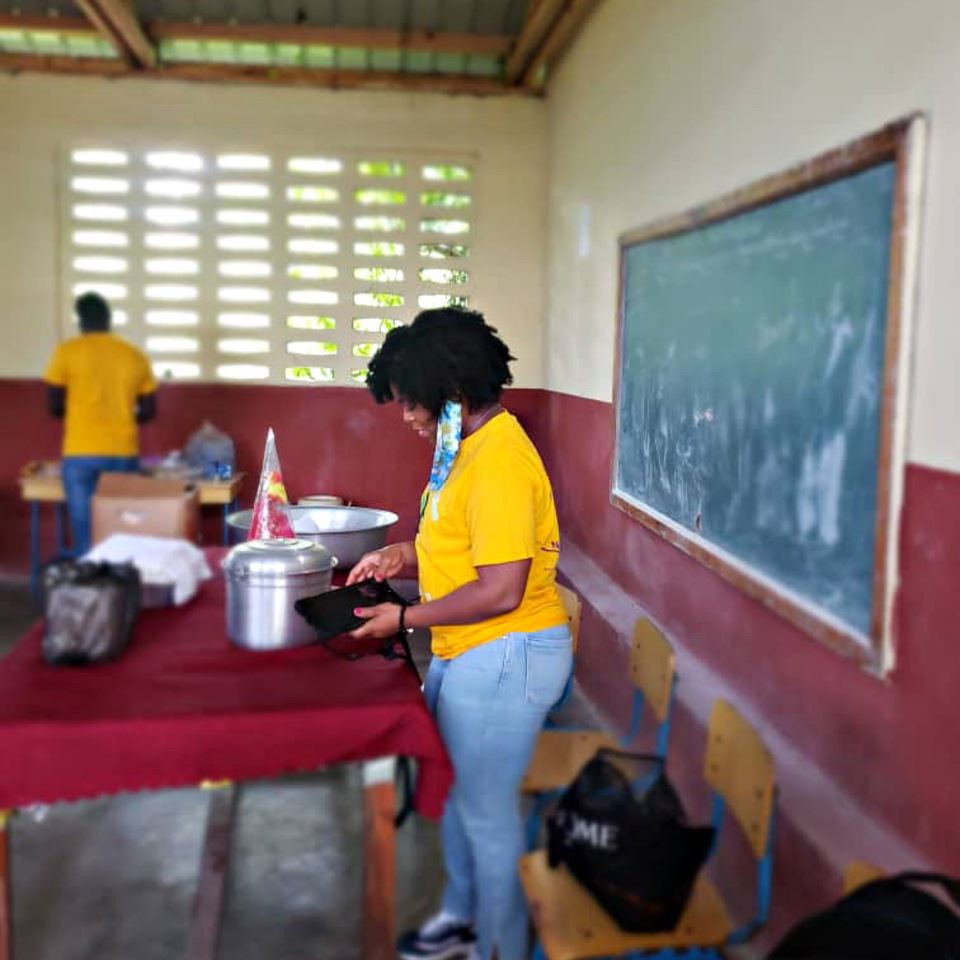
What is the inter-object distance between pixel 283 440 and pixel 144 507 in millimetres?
199

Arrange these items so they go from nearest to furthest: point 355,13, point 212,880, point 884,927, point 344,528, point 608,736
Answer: point 884,927 < point 344,528 < point 212,880 < point 608,736 < point 355,13

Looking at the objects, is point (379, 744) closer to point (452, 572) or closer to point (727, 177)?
point (452, 572)

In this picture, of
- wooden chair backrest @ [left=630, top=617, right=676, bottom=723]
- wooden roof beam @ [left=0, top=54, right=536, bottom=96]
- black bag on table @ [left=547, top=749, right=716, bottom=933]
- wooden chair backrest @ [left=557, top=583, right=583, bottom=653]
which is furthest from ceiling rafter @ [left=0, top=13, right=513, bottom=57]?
black bag on table @ [left=547, top=749, right=716, bottom=933]

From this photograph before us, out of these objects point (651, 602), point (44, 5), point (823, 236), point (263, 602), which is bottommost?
point (651, 602)

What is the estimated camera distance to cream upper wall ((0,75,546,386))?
3.35ft

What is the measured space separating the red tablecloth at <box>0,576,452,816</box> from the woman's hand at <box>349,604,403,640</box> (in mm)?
53

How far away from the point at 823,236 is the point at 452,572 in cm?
66

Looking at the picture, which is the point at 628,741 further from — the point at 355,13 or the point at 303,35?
the point at 355,13

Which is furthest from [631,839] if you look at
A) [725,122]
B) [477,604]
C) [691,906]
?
[725,122]

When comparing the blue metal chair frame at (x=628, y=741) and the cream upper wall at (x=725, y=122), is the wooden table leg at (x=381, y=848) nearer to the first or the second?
the blue metal chair frame at (x=628, y=741)

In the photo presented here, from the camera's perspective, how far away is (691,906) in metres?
1.04

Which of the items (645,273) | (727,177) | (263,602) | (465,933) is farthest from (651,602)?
(263,602)

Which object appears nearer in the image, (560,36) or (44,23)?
(44,23)

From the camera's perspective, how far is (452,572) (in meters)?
1.10
